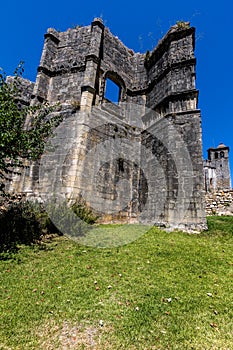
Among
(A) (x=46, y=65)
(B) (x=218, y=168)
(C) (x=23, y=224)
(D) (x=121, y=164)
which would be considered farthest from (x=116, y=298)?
(B) (x=218, y=168)

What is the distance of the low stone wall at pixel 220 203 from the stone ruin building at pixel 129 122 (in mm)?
4012

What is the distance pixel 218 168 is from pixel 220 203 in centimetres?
2944

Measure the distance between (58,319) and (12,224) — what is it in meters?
4.16

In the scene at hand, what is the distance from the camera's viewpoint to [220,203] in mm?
11500

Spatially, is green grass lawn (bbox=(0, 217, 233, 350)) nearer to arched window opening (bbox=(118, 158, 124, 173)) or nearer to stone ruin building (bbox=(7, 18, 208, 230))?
stone ruin building (bbox=(7, 18, 208, 230))

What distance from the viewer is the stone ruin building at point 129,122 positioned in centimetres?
852

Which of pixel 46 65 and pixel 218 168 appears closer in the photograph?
pixel 46 65

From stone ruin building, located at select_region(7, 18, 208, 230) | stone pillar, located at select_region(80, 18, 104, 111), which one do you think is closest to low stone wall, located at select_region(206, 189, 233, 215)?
stone ruin building, located at select_region(7, 18, 208, 230)

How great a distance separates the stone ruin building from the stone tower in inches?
1127

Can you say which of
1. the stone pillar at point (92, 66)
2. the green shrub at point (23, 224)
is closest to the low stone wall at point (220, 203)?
the stone pillar at point (92, 66)

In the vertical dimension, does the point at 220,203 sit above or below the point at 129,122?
below

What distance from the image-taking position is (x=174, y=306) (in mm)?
3254

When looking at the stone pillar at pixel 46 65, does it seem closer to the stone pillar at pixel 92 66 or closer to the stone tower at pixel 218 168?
the stone pillar at pixel 92 66

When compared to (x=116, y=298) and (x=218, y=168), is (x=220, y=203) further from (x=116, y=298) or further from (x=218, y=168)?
(x=218, y=168)
